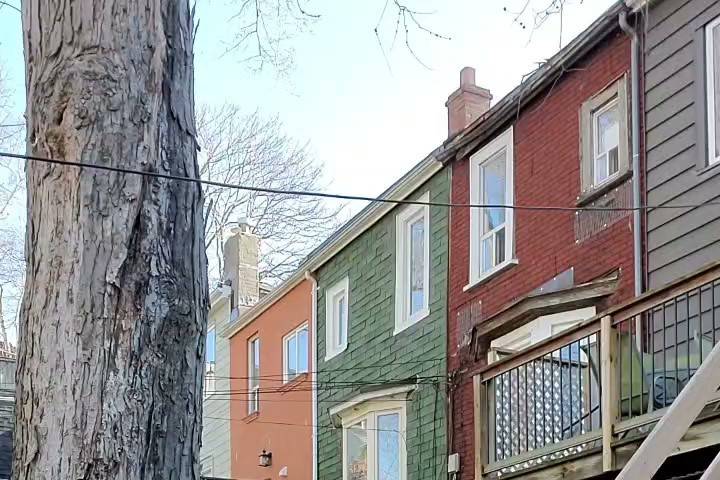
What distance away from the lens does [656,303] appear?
7953 mm

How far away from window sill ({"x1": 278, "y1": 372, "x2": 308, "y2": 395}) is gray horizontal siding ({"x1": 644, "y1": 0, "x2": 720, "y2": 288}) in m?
8.96

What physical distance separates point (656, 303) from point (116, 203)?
5.48 meters

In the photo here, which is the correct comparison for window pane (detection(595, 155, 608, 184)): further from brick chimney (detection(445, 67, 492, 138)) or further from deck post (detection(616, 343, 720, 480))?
deck post (detection(616, 343, 720, 480))

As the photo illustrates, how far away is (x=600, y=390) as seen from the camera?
27.6ft

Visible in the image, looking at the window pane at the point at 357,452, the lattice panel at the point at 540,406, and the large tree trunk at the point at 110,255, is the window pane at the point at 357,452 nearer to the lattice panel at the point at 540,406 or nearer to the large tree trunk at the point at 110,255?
the lattice panel at the point at 540,406

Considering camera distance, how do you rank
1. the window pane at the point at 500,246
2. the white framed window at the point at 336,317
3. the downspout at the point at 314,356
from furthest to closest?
the downspout at the point at 314,356 < the white framed window at the point at 336,317 < the window pane at the point at 500,246

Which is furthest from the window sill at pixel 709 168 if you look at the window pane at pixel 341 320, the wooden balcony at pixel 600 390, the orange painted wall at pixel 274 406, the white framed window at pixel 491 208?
the orange painted wall at pixel 274 406

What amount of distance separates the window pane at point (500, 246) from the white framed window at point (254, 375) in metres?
7.86

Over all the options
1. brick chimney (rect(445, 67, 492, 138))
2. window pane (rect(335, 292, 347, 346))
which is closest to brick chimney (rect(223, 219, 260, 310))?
window pane (rect(335, 292, 347, 346))

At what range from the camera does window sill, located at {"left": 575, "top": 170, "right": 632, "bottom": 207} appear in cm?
1088

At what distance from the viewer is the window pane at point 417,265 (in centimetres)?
1522

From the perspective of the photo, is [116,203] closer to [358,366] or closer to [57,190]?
[57,190]

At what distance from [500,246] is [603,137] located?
7.20 feet

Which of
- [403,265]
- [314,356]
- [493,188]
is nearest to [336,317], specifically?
[314,356]
